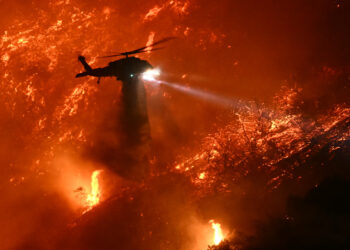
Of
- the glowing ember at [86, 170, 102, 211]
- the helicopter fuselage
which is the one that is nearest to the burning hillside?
the glowing ember at [86, 170, 102, 211]

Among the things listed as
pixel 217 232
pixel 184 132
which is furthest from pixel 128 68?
pixel 217 232

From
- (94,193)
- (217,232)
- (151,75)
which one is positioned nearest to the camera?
(217,232)

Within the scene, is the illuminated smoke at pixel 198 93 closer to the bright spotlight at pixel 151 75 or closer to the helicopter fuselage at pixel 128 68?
the bright spotlight at pixel 151 75

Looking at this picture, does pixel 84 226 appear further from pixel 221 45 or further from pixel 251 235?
pixel 221 45

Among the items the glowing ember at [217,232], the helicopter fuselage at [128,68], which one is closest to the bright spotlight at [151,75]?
the helicopter fuselage at [128,68]

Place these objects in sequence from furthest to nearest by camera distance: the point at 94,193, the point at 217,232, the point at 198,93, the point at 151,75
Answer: the point at 151,75 → the point at 198,93 → the point at 94,193 → the point at 217,232

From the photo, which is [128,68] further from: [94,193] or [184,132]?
[94,193]
